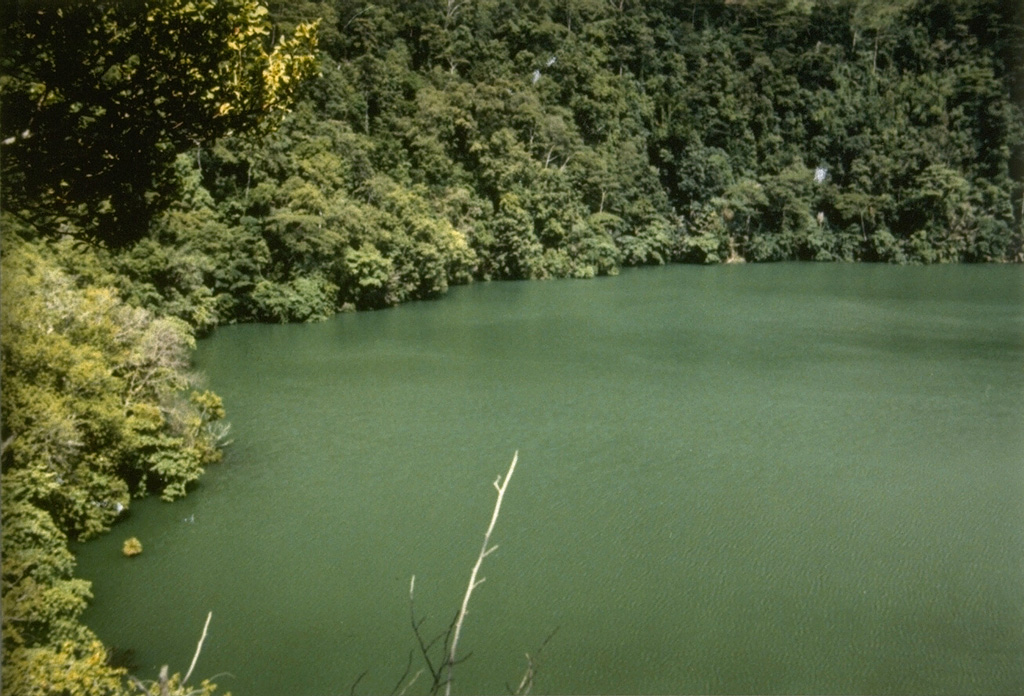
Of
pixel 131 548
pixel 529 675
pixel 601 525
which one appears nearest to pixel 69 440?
pixel 131 548

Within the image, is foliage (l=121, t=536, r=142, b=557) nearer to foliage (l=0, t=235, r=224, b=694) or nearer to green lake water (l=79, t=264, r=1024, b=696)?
green lake water (l=79, t=264, r=1024, b=696)

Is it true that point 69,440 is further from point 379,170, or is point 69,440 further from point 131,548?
point 379,170

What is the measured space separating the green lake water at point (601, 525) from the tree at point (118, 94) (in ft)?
16.6

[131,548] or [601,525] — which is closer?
[131,548]

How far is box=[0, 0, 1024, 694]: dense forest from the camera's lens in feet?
13.4

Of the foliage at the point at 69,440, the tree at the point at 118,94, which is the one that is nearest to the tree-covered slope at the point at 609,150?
the foliage at the point at 69,440

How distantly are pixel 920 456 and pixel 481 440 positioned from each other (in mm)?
6875

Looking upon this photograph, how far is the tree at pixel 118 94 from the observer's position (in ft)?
12.4

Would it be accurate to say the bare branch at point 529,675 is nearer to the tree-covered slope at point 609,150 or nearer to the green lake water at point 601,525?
the green lake water at point 601,525

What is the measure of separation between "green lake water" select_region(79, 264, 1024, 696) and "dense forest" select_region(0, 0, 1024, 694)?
1.39 meters

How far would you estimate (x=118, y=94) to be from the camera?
12.9 ft

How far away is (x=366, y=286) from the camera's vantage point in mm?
26734

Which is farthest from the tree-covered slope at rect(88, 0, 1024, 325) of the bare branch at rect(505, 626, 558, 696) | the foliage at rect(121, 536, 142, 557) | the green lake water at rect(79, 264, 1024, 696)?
the bare branch at rect(505, 626, 558, 696)

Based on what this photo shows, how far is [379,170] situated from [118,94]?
95.0 feet
